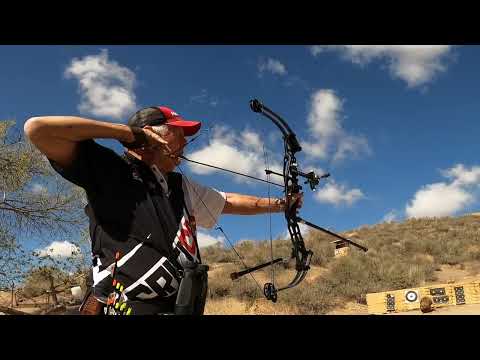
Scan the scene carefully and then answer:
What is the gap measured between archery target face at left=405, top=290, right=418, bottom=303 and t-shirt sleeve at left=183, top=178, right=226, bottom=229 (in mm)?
10212

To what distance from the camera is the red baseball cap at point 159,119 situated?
102 inches

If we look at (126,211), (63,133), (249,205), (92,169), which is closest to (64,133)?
(63,133)

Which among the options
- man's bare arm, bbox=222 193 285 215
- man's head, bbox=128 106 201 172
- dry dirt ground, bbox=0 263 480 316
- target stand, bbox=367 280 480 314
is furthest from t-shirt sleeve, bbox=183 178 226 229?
target stand, bbox=367 280 480 314

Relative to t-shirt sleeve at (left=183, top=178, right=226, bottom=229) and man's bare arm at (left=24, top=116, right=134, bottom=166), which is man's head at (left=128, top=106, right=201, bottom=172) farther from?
man's bare arm at (left=24, top=116, right=134, bottom=166)

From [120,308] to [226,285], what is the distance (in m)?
14.3

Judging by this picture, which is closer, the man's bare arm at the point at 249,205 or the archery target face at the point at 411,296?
the man's bare arm at the point at 249,205

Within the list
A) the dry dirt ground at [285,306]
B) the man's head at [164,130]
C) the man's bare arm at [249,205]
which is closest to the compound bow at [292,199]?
the man's bare arm at [249,205]

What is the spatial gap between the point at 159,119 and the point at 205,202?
697 mm

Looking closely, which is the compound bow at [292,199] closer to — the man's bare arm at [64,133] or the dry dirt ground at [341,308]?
the man's bare arm at [64,133]

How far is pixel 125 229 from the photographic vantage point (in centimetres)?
220
